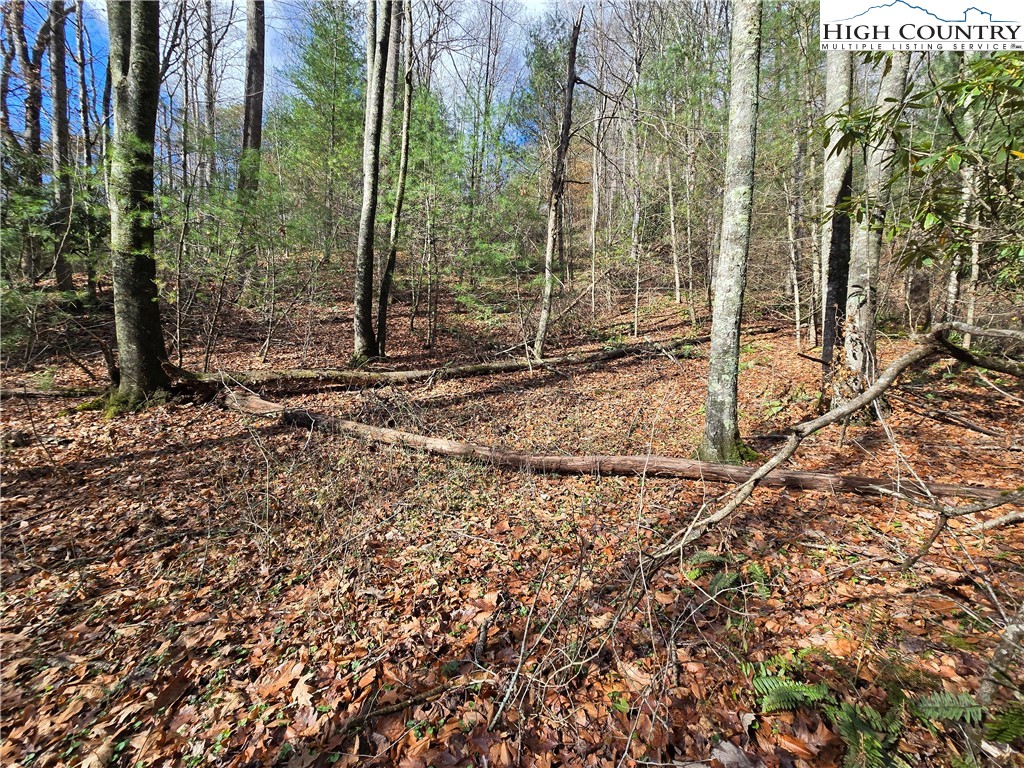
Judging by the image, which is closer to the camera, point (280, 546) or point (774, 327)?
point (280, 546)

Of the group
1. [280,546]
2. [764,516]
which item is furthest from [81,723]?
[764,516]

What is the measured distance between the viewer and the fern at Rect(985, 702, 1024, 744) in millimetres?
1410

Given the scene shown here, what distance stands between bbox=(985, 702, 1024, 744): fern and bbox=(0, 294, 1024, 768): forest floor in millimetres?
484

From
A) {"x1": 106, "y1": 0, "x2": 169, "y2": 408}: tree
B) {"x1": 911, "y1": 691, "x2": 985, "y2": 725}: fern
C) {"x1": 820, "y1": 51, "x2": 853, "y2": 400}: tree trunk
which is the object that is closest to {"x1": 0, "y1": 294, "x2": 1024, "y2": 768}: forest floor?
{"x1": 911, "y1": 691, "x2": 985, "y2": 725}: fern

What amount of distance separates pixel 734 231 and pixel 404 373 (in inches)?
261

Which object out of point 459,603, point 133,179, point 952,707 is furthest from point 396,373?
point 952,707

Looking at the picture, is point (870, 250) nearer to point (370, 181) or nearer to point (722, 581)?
point (722, 581)

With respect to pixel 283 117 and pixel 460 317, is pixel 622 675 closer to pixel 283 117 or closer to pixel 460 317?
pixel 460 317

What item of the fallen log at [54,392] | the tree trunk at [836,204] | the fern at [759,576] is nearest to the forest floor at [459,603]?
the fern at [759,576]

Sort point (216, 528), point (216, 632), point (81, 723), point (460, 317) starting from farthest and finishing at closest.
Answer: point (460, 317), point (216, 528), point (216, 632), point (81, 723)

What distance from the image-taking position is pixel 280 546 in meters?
3.97

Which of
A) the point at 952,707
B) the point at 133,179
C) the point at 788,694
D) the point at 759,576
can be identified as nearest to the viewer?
the point at 952,707

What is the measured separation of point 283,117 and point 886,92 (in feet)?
58.2

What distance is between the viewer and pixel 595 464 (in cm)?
500
